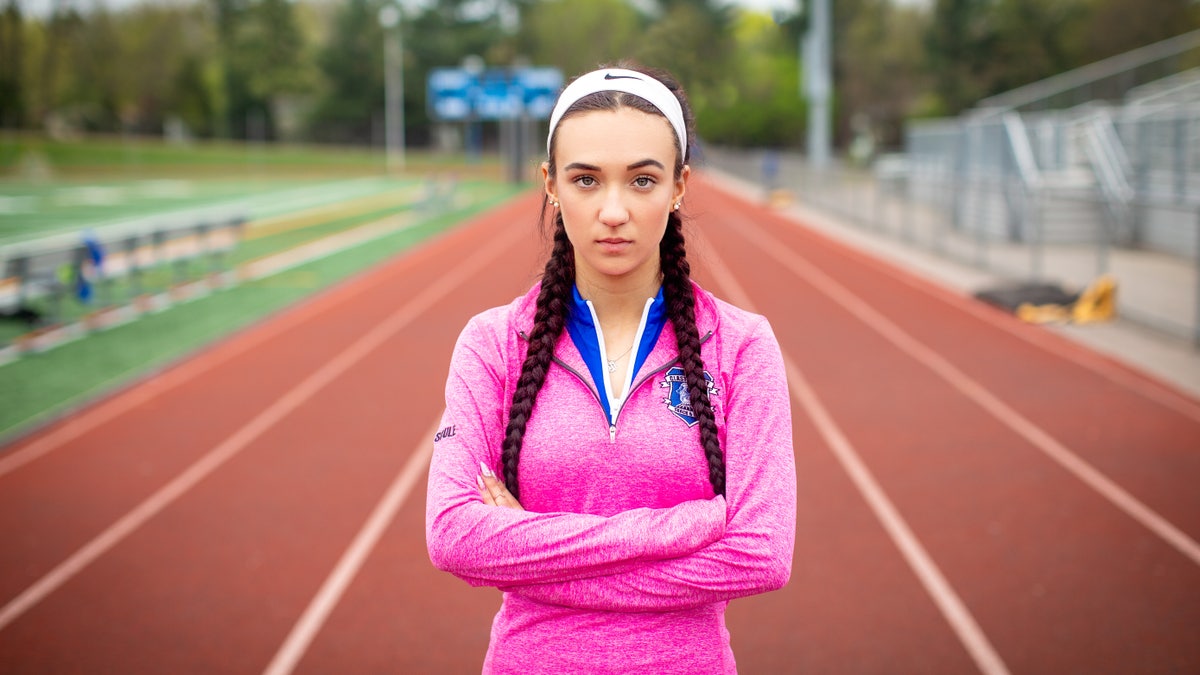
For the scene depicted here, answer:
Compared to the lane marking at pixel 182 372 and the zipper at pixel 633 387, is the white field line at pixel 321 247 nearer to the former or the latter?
the lane marking at pixel 182 372

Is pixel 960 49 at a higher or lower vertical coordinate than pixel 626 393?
higher

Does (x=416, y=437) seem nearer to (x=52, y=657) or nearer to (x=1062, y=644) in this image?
(x=52, y=657)

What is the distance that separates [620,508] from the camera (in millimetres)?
1739

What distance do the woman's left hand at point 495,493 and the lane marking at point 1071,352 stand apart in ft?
26.5

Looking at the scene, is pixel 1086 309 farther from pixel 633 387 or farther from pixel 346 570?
pixel 633 387

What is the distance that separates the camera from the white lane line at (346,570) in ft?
15.5

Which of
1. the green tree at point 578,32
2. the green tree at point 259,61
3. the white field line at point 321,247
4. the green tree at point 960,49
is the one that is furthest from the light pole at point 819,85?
the green tree at point 259,61

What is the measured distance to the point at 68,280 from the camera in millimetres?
12492

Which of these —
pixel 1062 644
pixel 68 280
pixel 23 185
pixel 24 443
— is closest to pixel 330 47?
pixel 23 185

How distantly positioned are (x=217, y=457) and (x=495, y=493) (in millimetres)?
6350

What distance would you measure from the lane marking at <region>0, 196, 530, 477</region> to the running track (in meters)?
0.04

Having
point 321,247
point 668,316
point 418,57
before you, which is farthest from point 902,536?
point 418,57

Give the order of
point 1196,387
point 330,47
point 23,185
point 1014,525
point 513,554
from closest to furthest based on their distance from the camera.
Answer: point 513,554 < point 1014,525 < point 1196,387 < point 23,185 < point 330,47

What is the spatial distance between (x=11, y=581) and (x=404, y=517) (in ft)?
6.58
